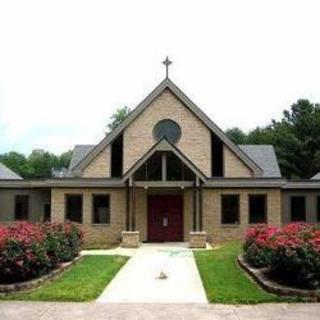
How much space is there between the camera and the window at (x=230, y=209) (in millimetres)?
32156

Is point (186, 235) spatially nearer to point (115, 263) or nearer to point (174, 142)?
point (174, 142)

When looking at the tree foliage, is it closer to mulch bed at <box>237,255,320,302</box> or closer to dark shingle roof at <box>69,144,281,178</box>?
dark shingle roof at <box>69,144,281,178</box>

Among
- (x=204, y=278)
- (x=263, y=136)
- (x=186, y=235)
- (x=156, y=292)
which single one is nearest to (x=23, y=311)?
→ (x=156, y=292)

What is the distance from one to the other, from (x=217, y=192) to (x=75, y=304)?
19.5 metres

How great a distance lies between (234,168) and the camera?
33312 millimetres

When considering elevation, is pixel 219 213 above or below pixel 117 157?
below

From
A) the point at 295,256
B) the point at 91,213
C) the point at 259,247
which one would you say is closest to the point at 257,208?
the point at 91,213

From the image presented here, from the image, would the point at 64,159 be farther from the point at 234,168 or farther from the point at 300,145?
the point at 234,168

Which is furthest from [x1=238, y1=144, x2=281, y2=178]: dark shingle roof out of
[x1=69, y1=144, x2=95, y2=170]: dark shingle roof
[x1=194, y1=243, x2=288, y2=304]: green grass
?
[x1=194, y1=243, x2=288, y2=304]: green grass

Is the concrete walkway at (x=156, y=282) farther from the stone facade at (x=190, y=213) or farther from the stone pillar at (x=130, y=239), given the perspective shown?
the stone facade at (x=190, y=213)

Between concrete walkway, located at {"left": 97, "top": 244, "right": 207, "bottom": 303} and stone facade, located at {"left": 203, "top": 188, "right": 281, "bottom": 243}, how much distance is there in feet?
24.3

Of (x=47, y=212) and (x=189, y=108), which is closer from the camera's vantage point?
(x=189, y=108)

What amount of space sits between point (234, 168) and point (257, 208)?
2504 millimetres

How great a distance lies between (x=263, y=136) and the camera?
7412cm
